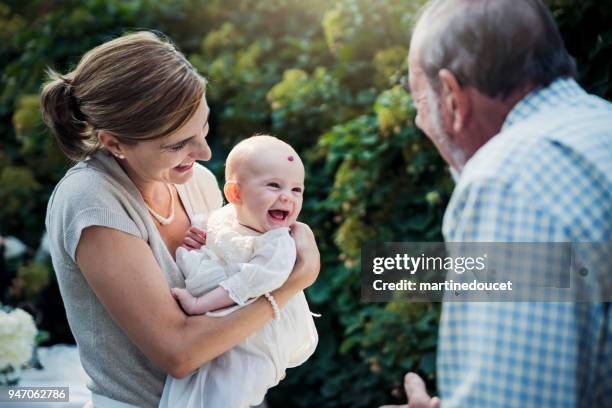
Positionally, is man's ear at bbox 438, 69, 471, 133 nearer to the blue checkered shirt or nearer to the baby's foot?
the blue checkered shirt

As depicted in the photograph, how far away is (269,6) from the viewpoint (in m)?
4.98

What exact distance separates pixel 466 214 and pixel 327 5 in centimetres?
354

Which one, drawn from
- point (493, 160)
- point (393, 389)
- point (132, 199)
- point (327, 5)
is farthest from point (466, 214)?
point (327, 5)

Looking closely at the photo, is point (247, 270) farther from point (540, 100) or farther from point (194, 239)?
point (540, 100)

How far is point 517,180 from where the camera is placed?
134 cm

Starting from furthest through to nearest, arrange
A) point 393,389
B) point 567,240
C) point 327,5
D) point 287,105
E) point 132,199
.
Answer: point 327,5
point 287,105
point 393,389
point 132,199
point 567,240

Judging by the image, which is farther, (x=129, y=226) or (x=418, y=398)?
(x=129, y=226)

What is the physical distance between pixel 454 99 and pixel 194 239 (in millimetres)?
967

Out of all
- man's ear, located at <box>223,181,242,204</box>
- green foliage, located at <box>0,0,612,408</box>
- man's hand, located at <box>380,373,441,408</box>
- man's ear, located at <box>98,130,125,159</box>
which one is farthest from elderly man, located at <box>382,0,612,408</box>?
green foliage, located at <box>0,0,612,408</box>

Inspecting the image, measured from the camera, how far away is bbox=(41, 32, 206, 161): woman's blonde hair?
2.04 meters

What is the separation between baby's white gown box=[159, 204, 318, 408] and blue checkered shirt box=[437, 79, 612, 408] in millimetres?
709

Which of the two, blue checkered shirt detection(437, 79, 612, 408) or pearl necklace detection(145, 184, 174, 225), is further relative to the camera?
pearl necklace detection(145, 184, 174, 225)

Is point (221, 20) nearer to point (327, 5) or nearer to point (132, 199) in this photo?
point (327, 5)

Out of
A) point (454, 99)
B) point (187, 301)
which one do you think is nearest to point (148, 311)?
point (187, 301)
